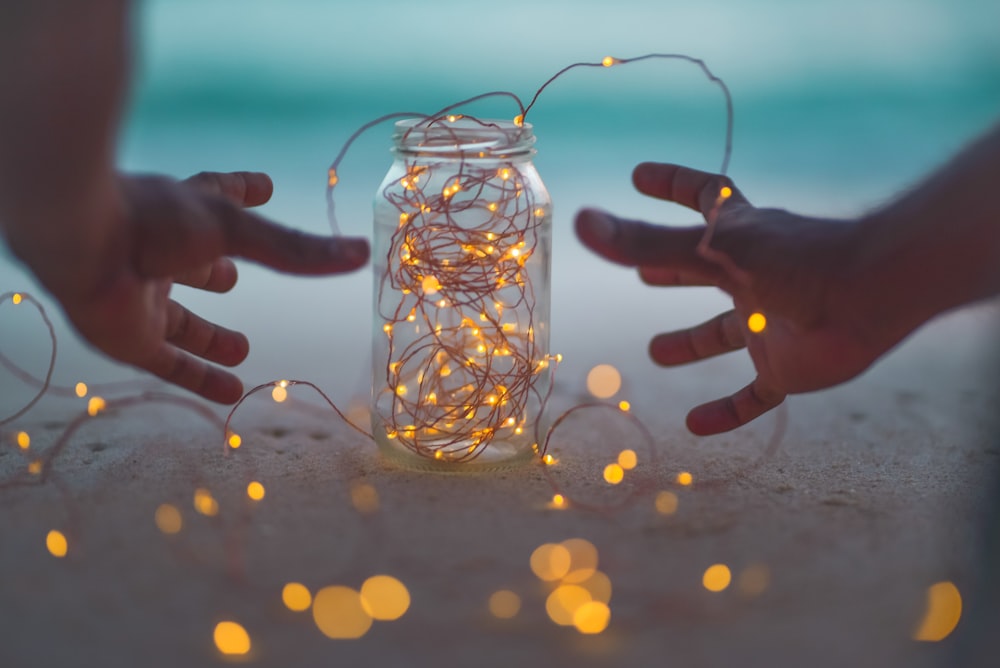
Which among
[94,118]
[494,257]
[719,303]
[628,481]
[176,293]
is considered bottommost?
[176,293]

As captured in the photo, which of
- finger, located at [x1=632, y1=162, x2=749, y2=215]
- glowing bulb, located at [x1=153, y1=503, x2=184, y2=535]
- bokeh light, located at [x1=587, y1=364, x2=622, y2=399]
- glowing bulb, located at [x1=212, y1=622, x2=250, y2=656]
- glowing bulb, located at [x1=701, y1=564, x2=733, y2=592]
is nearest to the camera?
glowing bulb, located at [x1=212, y1=622, x2=250, y2=656]

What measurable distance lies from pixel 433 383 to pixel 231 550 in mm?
372

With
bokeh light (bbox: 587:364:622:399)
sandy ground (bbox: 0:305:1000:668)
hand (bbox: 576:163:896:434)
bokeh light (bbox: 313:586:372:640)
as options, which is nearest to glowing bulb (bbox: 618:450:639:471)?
sandy ground (bbox: 0:305:1000:668)

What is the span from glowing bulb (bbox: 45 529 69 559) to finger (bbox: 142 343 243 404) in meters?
0.20

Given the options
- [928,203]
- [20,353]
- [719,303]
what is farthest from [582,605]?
[719,303]

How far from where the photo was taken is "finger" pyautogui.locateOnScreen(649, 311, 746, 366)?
1.11 m

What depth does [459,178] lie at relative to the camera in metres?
1.07

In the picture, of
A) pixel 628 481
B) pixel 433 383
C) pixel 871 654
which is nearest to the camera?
pixel 871 654

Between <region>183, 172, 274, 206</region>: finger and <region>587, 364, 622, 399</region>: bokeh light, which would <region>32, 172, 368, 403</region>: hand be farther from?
<region>587, 364, 622, 399</region>: bokeh light

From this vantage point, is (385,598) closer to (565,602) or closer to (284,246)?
(565,602)

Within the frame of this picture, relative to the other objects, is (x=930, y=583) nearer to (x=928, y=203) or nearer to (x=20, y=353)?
(x=928, y=203)

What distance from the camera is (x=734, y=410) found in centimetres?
110

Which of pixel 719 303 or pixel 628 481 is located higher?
pixel 628 481

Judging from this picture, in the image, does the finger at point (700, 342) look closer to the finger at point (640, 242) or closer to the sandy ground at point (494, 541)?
the sandy ground at point (494, 541)
